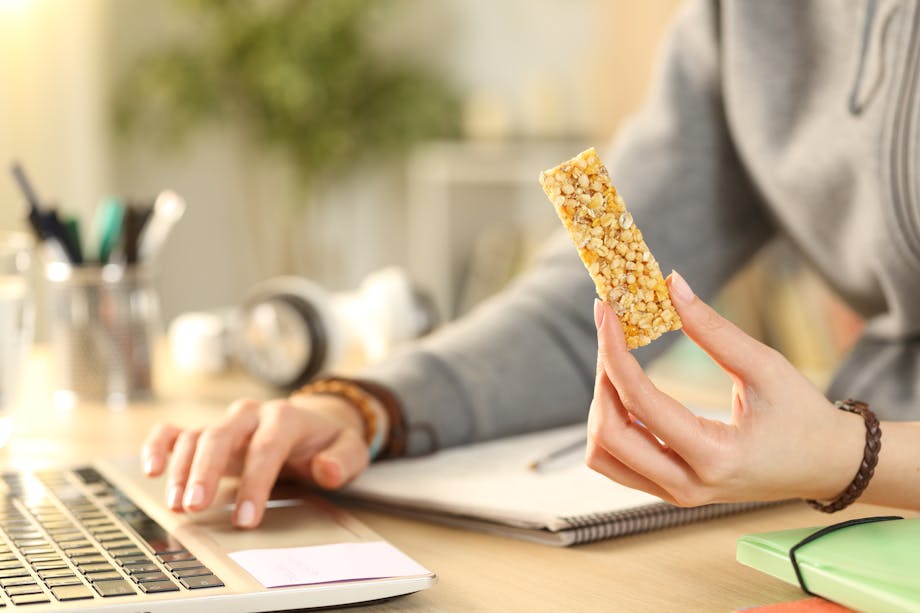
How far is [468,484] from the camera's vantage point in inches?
30.5

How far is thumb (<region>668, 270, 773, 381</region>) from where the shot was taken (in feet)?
1.73

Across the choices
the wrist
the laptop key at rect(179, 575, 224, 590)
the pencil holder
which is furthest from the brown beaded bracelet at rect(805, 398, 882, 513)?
the pencil holder

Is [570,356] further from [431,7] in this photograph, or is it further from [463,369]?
[431,7]

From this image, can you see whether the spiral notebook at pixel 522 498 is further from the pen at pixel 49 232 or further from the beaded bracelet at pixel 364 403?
the pen at pixel 49 232

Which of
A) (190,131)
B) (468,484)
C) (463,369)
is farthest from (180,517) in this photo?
(190,131)

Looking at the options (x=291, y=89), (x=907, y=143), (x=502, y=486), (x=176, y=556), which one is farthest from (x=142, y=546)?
(x=291, y=89)

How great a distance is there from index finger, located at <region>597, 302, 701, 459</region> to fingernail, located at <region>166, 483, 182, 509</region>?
310 mm

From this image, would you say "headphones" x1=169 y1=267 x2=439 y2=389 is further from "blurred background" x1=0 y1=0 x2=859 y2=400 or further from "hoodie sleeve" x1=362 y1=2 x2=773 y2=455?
"blurred background" x1=0 y1=0 x2=859 y2=400

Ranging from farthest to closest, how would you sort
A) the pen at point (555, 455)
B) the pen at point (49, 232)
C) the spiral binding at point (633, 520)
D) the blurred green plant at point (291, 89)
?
the blurred green plant at point (291, 89) → the pen at point (49, 232) → the pen at point (555, 455) → the spiral binding at point (633, 520)

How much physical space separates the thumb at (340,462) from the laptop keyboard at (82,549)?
118mm

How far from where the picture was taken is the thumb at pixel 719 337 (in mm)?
527

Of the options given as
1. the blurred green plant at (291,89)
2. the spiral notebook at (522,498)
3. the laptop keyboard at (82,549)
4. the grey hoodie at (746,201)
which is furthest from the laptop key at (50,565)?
the blurred green plant at (291,89)

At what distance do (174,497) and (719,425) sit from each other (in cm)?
35

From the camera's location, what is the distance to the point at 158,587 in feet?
1.81
